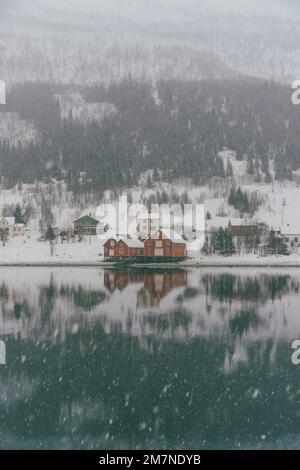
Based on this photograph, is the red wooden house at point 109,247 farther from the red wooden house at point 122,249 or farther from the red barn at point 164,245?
the red barn at point 164,245

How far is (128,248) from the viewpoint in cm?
3288

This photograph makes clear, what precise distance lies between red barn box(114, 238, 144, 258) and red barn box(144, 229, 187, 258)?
0.45 meters

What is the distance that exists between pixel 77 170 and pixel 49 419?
54.3 m

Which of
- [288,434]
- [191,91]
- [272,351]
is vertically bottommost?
[272,351]

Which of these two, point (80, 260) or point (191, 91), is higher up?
point (191, 91)

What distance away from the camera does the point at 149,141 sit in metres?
67.0

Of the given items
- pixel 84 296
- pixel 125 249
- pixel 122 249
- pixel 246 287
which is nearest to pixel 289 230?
pixel 125 249

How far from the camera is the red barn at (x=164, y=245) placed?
32688 mm

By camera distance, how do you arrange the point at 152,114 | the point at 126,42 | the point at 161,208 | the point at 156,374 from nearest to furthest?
the point at 156,374 → the point at 161,208 → the point at 152,114 → the point at 126,42

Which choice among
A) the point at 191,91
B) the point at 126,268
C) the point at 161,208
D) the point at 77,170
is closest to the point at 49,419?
the point at 126,268

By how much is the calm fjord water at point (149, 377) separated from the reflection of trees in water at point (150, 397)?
1cm

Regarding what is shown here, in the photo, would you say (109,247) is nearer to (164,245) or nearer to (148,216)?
(164,245)
